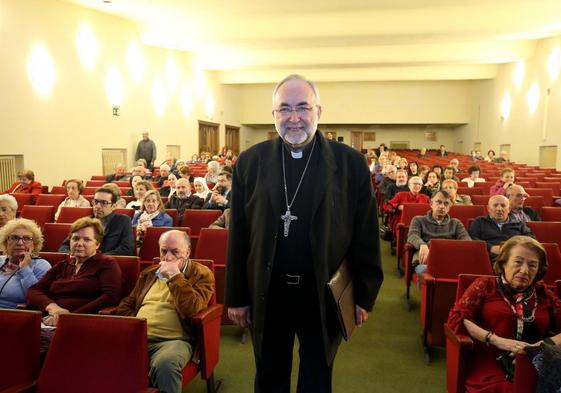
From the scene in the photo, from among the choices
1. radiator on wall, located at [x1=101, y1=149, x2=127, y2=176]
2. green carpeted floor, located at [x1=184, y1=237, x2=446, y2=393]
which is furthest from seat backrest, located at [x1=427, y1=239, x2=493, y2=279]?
radiator on wall, located at [x1=101, y1=149, x2=127, y2=176]

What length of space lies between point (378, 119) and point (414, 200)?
15613mm

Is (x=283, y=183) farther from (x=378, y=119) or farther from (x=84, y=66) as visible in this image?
(x=378, y=119)

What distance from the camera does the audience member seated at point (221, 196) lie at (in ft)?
15.6

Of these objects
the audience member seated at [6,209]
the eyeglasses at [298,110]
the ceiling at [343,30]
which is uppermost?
the ceiling at [343,30]

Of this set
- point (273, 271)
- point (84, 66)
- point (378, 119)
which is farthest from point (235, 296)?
point (378, 119)

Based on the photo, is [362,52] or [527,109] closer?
[527,109]

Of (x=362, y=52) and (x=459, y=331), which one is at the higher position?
(x=362, y=52)

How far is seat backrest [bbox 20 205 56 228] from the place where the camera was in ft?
14.7

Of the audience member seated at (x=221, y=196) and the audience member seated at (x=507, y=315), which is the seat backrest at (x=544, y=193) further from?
the audience member seated at (x=507, y=315)

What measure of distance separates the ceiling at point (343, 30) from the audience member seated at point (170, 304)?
744 cm

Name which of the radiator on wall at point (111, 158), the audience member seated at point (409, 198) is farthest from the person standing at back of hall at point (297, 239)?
the radiator on wall at point (111, 158)

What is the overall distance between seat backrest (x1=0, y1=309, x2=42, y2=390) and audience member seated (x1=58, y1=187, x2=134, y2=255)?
1.41 m

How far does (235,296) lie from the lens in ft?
5.21

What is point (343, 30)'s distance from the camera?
1091 cm
